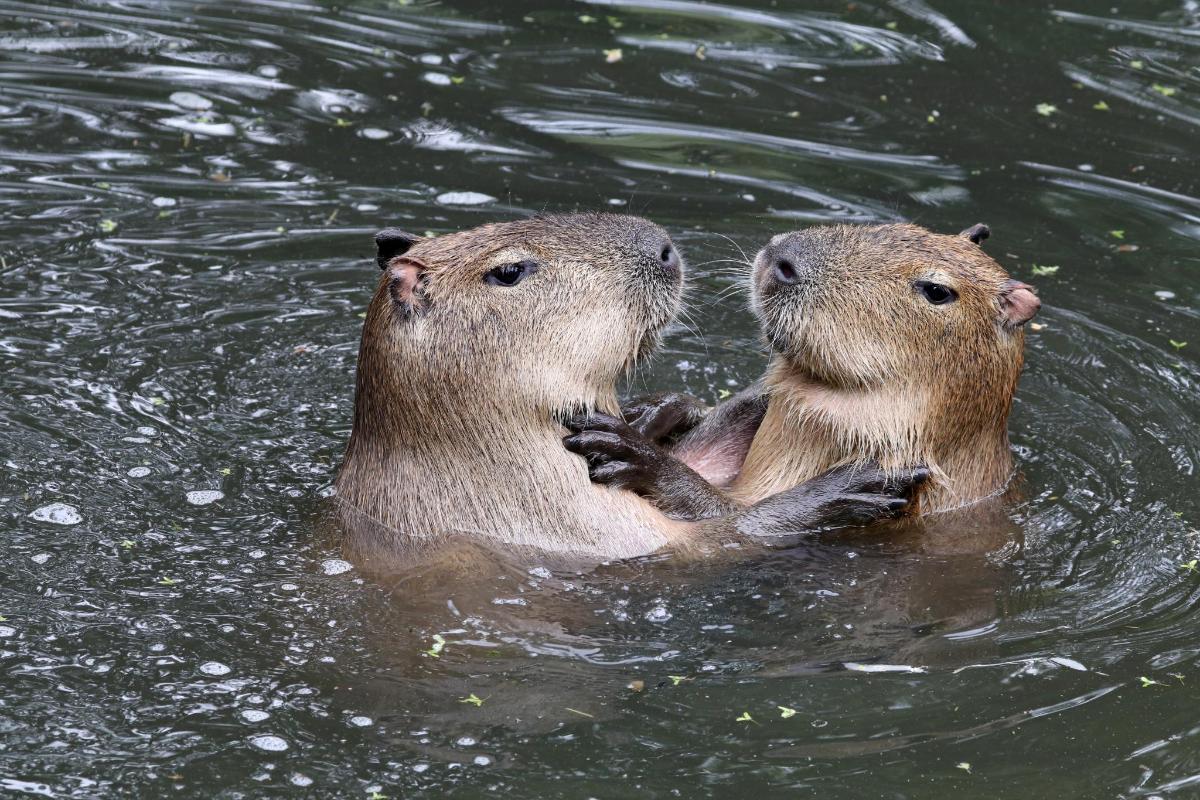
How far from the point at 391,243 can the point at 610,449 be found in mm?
1430

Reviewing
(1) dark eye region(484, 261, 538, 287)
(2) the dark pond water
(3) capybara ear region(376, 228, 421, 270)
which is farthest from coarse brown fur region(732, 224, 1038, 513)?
(3) capybara ear region(376, 228, 421, 270)

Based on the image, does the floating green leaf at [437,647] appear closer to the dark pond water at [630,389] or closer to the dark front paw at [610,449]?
the dark pond water at [630,389]

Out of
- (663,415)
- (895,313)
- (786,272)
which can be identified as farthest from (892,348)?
(663,415)

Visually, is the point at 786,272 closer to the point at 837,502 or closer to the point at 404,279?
the point at 837,502

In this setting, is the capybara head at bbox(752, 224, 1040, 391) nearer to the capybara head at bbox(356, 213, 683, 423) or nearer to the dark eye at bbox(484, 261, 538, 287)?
the capybara head at bbox(356, 213, 683, 423)

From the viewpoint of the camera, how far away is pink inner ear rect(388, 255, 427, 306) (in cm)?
750

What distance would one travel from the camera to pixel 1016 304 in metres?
8.07

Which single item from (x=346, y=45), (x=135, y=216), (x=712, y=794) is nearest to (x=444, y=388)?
(x=712, y=794)

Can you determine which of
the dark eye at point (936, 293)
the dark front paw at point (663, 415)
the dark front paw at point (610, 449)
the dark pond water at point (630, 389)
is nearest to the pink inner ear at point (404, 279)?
the dark front paw at point (610, 449)

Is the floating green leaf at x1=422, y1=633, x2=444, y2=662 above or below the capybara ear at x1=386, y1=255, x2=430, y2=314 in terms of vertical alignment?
below

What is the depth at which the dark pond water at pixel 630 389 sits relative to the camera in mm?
6371

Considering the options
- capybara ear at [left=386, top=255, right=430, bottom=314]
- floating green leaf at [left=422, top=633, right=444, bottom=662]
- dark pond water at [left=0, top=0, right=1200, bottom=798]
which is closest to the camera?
dark pond water at [left=0, top=0, right=1200, bottom=798]

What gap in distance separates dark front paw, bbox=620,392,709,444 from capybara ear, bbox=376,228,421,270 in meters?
1.56

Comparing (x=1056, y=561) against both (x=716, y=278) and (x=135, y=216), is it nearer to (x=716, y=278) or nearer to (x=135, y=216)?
(x=716, y=278)
